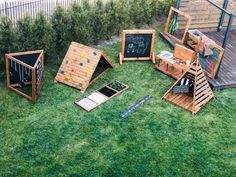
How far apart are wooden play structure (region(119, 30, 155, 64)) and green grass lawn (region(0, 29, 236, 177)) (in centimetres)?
178

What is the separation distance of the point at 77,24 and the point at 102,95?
3.23 meters

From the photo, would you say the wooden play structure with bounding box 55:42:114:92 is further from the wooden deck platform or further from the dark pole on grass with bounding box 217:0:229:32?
the dark pole on grass with bounding box 217:0:229:32

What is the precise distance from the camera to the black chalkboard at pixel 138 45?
14164 millimetres

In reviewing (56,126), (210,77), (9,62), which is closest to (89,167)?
(56,126)

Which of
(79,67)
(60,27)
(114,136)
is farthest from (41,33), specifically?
(114,136)

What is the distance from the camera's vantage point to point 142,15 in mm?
16422

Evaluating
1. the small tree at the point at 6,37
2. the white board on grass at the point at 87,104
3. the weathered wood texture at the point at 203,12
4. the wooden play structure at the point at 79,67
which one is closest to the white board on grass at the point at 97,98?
the white board on grass at the point at 87,104

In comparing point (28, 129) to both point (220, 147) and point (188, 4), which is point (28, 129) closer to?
point (220, 147)

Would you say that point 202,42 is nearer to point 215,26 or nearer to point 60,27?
point 215,26

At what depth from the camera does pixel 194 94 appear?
477 inches

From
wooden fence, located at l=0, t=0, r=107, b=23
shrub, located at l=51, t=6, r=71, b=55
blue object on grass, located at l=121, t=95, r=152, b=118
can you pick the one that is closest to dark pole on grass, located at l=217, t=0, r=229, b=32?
wooden fence, located at l=0, t=0, r=107, b=23

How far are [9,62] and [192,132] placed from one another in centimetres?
604

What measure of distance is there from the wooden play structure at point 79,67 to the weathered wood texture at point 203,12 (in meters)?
5.36

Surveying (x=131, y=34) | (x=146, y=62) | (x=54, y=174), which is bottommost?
(x=54, y=174)
